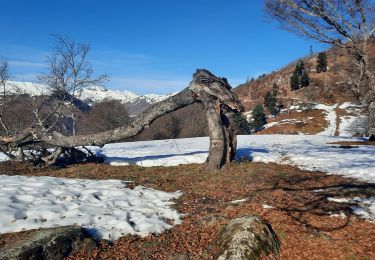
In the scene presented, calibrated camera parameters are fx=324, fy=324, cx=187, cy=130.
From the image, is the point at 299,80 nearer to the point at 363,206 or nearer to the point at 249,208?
the point at 363,206

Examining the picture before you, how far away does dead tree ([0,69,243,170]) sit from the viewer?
11.5 metres

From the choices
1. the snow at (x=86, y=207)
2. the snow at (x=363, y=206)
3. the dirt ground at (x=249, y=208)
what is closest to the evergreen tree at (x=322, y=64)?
the dirt ground at (x=249, y=208)

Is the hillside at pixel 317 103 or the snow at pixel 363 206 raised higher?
the hillside at pixel 317 103

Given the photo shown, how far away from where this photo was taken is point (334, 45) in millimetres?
19203

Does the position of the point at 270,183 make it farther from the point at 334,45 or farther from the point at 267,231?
the point at 334,45

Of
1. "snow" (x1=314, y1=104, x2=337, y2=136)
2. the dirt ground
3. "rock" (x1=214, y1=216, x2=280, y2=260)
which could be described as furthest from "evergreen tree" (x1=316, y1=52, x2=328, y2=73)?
"rock" (x1=214, y1=216, x2=280, y2=260)

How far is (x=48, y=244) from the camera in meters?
5.26

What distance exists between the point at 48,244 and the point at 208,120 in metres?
7.45

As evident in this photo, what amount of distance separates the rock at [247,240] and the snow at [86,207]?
1.48 meters

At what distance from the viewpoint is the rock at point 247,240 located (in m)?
5.38

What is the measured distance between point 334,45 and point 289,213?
15.3m

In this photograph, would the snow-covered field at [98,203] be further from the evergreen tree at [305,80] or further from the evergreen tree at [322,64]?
the evergreen tree at [322,64]

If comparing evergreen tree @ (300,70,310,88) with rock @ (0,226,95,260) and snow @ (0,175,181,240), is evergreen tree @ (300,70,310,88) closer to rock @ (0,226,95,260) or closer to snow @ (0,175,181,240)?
snow @ (0,175,181,240)

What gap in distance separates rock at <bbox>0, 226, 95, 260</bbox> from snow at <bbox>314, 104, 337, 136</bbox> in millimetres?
53907
